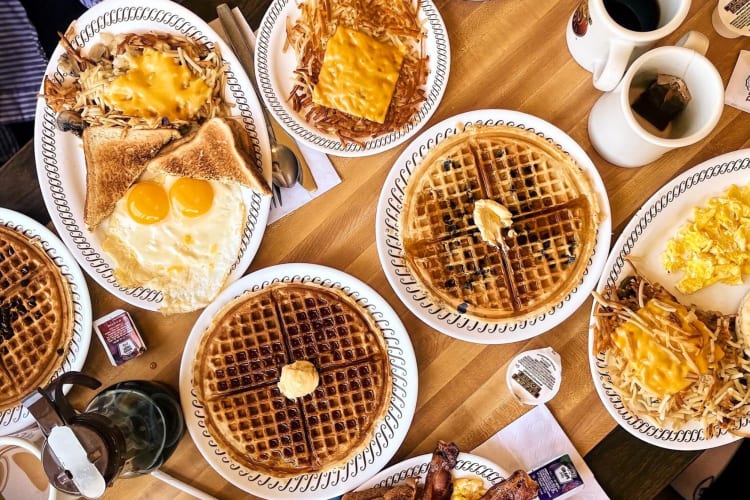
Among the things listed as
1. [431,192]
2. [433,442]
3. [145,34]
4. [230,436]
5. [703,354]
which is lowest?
[433,442]

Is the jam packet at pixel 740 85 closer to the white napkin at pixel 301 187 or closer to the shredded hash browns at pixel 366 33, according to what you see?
the shredded hash browns at pixel 366 33

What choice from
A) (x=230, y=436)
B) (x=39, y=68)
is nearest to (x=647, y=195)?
(x=230, y=436)

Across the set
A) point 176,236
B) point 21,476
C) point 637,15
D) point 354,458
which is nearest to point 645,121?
point 637,15

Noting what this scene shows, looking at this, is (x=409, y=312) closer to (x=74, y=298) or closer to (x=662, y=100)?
(x=662, y=100)

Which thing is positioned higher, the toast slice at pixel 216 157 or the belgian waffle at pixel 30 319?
the toast slice at pixel 216 157

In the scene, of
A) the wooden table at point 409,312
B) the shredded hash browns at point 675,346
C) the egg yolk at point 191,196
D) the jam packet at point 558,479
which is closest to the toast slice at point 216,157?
the egg yolk at point 191,196

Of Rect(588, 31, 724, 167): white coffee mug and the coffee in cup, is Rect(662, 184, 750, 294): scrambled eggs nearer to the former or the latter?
Rect(588, 31, 724, 167): white coffee mug

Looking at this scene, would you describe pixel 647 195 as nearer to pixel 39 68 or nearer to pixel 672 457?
pixel 672 457
